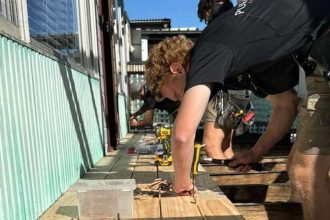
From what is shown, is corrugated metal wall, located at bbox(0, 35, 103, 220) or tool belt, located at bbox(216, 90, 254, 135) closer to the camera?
corrugated metal wall, located at bbox(0, 35, 103, 220)

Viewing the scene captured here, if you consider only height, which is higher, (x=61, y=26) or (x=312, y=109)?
(x=61, y=26)

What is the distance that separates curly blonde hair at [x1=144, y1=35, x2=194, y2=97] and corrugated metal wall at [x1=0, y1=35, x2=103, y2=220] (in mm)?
633

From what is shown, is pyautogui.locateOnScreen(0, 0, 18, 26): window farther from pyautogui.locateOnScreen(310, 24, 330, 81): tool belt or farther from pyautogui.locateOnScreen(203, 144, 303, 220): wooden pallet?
pyautogui.locateOnScreen(203, 144, 303, 220): wooden pallet

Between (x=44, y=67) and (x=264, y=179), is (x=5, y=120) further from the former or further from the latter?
(x=264, y=179)

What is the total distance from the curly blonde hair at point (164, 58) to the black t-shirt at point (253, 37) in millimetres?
258

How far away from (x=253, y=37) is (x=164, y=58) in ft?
1.65

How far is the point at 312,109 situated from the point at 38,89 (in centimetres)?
145

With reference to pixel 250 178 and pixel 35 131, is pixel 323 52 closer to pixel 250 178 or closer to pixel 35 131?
pixel 35 131

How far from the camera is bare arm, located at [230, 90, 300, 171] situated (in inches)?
90.6

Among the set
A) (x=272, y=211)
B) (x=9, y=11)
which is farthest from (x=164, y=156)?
(x=9, y=11)

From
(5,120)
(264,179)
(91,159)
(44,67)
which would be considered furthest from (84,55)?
(5,120)

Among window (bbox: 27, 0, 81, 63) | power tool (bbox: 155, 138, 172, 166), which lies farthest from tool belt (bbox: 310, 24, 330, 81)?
power tool (bbox: 155, 138, 172, 166)

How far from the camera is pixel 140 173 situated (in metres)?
3.25

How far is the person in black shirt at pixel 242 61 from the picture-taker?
1.55 m
